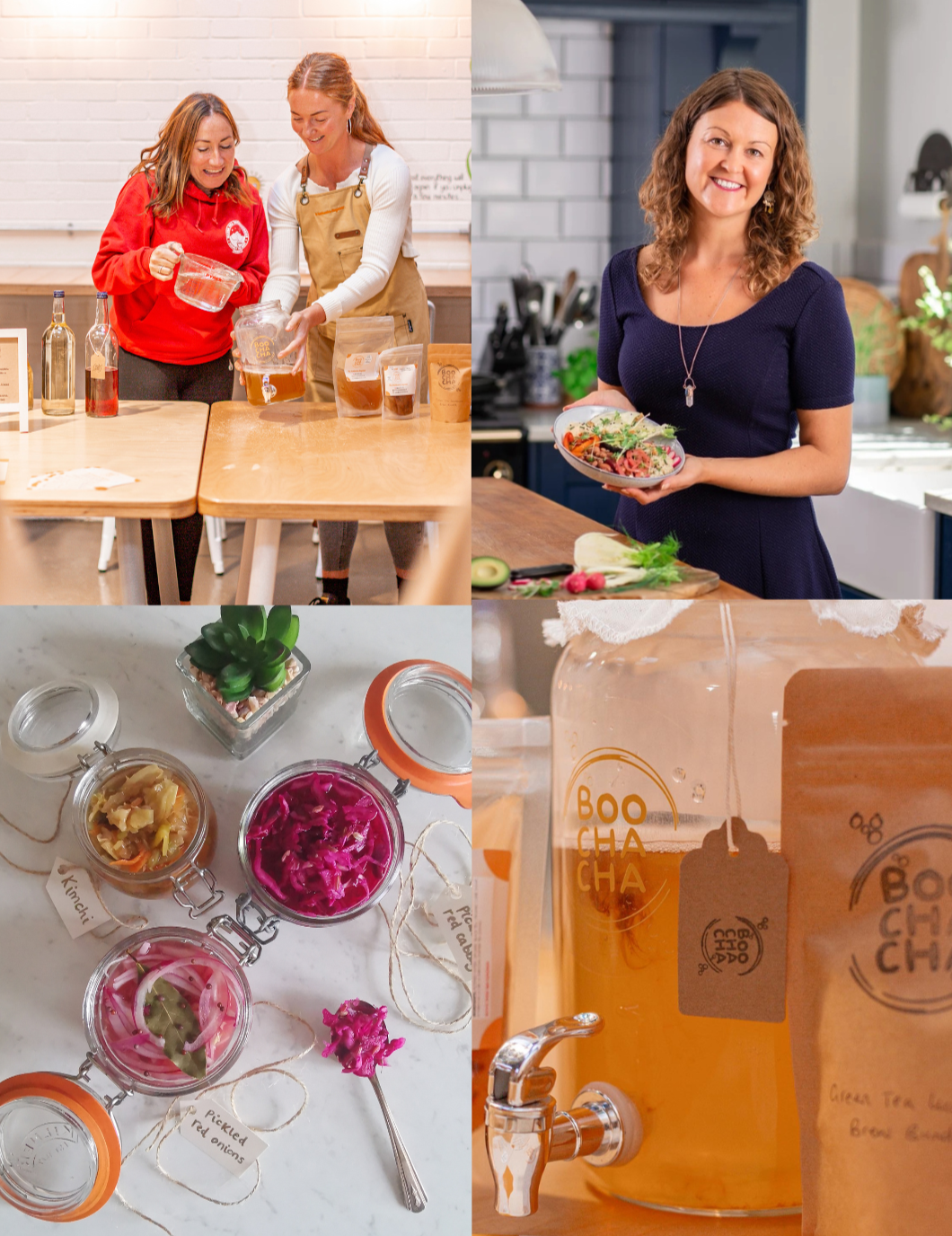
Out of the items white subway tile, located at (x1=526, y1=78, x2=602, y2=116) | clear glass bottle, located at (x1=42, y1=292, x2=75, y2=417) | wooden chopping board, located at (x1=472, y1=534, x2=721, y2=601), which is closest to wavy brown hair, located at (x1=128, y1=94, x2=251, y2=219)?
clear glass bottle, located at (x1=42, y1=292, x2=75, y2=417)

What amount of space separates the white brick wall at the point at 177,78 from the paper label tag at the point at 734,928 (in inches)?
20.2

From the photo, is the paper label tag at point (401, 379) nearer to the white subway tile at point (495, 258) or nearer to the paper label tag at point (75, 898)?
the white subway tile at point (495, 258)

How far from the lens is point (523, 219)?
78 centimetres

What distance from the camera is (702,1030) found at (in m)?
0.89

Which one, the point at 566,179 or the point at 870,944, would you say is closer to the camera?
the point at 566,179

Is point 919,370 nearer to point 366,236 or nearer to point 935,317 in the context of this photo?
point 935,317

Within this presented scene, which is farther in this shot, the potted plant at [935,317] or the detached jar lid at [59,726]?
the detached jar lid at [59,726]

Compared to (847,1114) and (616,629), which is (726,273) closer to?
(616,629)

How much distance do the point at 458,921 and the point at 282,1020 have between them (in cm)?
16

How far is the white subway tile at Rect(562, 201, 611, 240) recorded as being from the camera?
2.55 feet

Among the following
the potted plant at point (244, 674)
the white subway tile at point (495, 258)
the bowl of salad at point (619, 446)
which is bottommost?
the potted plant at point (244, 674)

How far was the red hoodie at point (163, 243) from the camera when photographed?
781mm

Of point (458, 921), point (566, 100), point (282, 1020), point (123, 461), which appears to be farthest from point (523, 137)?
point (282, 1020)

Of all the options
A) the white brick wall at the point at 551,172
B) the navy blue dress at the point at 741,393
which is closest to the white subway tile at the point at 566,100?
the white brick wall at the point at 551,172
